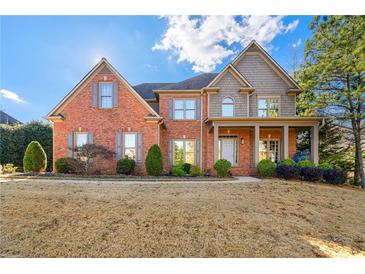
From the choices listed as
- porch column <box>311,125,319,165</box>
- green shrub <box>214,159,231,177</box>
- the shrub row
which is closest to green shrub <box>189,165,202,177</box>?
green shrub <box>214,159,231,177</box>

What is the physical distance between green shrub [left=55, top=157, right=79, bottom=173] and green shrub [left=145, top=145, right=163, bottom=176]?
145 inches

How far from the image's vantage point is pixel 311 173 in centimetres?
884

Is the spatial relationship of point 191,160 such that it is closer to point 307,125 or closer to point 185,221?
point 307,125

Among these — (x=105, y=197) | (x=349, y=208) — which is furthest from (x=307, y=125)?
(x=105, y=197)

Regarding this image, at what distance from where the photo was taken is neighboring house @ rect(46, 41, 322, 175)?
10.6 meters

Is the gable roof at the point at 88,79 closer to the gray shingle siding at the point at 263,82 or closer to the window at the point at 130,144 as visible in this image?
the window at the point at 130,144

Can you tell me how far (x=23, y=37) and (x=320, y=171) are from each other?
13.2 metres

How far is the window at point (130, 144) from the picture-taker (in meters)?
10.7

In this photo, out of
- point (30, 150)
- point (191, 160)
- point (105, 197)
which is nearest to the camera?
point (105, 197)

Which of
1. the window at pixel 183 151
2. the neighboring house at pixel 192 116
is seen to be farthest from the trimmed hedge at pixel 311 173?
the window at pixel 183 151

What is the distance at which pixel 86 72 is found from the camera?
1059 cm

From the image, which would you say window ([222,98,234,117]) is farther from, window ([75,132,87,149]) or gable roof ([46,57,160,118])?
window ([75,132,87,149])

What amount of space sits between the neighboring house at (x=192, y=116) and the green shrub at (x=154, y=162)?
0.87 meters
